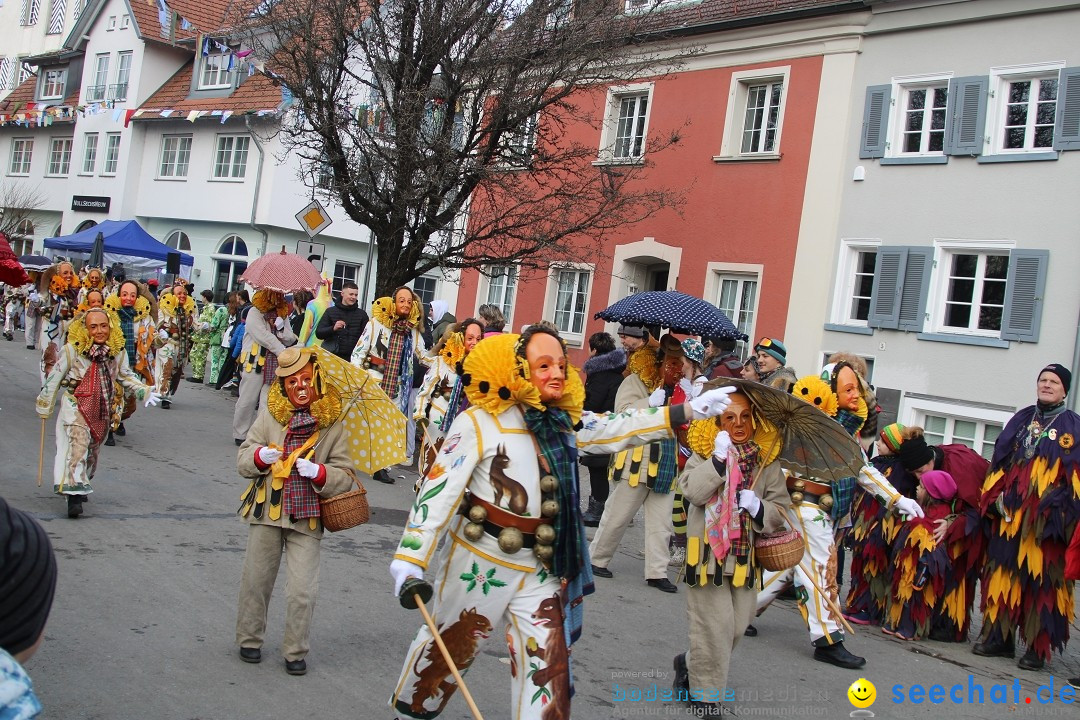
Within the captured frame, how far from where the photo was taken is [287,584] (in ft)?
17.5

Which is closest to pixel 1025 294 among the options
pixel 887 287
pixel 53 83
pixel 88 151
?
pixel 887 287

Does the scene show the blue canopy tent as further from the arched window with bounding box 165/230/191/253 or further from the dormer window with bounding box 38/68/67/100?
the dormer window with bounding box 38/68/67/100

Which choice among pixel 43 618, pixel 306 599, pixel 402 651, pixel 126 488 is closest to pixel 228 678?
pixel 306 599

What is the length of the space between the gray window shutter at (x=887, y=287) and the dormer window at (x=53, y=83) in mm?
36971

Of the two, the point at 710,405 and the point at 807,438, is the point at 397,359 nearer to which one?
the point at 807,438

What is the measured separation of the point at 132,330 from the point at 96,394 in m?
4.00

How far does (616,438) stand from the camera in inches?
183

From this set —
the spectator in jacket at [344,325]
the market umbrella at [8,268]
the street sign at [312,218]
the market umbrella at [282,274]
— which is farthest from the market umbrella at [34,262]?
the market umbrella at [8,268]

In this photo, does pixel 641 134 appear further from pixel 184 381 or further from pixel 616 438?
pixel 616 438

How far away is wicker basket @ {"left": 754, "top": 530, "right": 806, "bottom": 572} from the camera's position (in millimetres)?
5414

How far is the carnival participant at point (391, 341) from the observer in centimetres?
1134

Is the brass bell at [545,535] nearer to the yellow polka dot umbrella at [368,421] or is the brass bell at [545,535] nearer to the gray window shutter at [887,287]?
the yellow polka dot umbrella at [368,421]

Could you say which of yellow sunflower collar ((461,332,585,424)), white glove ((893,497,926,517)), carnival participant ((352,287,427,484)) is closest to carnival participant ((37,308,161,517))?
carnival participant ((352,287,427,484))

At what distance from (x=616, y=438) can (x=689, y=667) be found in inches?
59.6
